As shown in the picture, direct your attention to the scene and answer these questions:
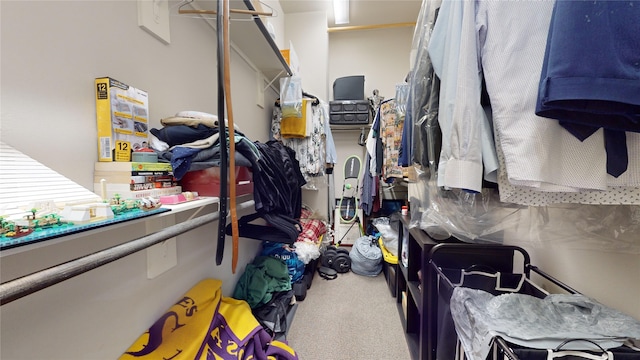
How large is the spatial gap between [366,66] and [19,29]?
348 centimetres

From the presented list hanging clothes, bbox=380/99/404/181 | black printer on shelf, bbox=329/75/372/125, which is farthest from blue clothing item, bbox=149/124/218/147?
black printer on shelf, bbox=329/75/372/125

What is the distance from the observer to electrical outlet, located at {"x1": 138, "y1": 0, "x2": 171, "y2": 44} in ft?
2.78

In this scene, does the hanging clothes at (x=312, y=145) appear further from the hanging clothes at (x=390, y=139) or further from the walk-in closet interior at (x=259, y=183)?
the walk-in closet interior at (x=259, y=183)

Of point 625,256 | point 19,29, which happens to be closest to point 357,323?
point 625,256

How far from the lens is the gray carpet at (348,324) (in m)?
1.45

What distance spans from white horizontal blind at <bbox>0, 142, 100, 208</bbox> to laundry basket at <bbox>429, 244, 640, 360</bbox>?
1.08m

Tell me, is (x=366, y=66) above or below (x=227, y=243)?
above

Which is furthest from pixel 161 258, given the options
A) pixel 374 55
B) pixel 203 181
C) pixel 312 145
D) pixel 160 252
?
pixel 374 55

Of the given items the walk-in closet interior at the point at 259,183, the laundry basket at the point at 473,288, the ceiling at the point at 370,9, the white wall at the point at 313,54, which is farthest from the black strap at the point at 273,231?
the ceiling at the point at 370,9

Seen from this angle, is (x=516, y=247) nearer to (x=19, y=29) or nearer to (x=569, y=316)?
(x=569, y=316)

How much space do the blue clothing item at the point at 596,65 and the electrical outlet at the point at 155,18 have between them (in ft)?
3.98

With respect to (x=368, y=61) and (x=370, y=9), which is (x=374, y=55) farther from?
(x=370, y=9)

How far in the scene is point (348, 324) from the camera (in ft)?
5.55

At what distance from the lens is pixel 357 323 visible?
5.59 feet
